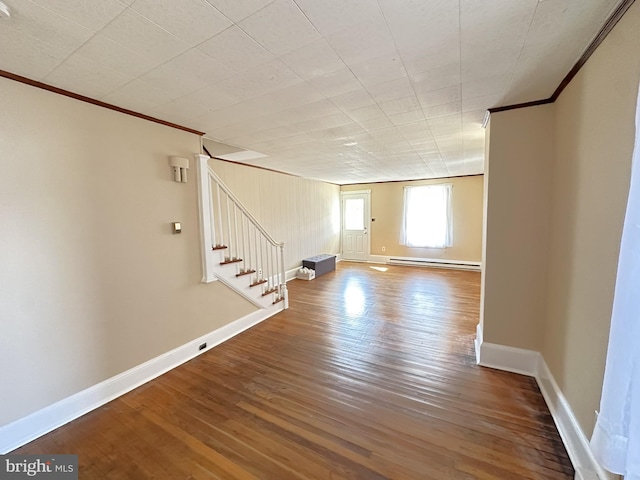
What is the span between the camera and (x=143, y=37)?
132 cm

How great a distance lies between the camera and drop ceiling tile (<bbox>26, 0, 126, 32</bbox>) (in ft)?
3.58

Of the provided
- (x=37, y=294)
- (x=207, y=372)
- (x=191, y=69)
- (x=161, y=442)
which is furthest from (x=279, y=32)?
(x=207, y=372)

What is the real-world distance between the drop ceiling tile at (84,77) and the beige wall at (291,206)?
2.24 m

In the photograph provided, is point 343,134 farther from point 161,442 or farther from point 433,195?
point 433,195

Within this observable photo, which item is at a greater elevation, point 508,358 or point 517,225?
point 517,225

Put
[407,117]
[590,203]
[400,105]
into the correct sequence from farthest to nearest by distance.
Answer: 1. [407,117]
2. [400,105]
3. [590,203]

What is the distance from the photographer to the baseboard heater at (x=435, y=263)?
6.50 metres

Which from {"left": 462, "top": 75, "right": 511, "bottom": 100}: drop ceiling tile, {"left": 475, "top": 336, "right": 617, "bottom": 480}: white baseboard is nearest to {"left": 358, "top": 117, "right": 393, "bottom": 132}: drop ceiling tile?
{"left": 462, "top": 75, "right": 511, "bottom": 100}: drop ceiling tile

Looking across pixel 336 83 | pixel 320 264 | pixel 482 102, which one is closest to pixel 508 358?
pixel 482 102

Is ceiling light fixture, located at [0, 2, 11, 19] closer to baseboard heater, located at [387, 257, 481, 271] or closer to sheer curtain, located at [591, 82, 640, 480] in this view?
sheer curtain, located at [591, 82, 640, 480]

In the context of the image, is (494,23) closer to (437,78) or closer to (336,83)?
(437,78)

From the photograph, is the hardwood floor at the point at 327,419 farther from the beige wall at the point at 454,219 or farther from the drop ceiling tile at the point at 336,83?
the beige wall at the point at 454,219

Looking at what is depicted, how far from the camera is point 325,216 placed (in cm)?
738

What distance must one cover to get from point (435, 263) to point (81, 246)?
6.97 m
